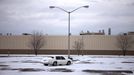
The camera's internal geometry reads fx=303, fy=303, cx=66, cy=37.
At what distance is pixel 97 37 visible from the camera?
92750 millimetres

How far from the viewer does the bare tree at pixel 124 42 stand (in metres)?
89.3

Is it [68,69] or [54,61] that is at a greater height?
[54,61]

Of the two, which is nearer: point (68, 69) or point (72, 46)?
point (68, 69)

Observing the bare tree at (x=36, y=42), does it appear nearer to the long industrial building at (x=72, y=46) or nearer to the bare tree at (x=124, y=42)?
the long industrial building at (x=72, y=46)

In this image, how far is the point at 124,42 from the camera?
89.7 meters

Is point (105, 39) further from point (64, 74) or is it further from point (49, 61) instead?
point (64, 74)

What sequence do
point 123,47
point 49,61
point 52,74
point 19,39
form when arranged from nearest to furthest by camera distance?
point 52,74 → point 49,61 → point 123,47 → point 19,39

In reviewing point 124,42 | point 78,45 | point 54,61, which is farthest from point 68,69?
point 124,42

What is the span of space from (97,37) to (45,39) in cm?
1600

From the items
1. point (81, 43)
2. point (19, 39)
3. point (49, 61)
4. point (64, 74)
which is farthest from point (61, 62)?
point (19, 39)

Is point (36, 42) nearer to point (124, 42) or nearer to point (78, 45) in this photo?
point (78, 45)

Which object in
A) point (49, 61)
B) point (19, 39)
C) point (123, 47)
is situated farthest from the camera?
point (19, 39)

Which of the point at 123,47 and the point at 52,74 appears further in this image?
the point at 123,47

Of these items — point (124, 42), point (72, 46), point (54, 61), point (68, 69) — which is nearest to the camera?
point (68, 69)
